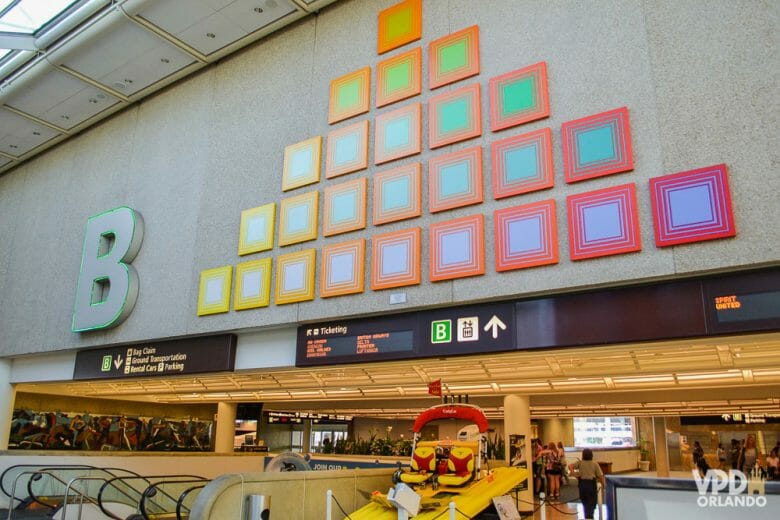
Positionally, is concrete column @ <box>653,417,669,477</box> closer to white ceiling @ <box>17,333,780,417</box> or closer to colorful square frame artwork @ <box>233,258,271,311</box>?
white ceiling @ <box>17,333,780,417</box>

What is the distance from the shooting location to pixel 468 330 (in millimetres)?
7730

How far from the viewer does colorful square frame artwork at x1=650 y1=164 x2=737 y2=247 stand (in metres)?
6.12

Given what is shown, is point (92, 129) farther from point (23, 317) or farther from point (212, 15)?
point (212, 15)

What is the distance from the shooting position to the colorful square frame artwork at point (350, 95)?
982cm

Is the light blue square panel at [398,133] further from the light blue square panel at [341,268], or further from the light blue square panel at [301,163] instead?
the light blue square panel at [341,268]

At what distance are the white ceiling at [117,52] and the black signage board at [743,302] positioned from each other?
26.8ft

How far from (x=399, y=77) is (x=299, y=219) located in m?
2.77

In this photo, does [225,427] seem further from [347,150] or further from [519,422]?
[347,150]

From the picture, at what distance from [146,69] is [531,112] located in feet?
29.7

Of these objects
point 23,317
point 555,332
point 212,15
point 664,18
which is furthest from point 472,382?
point 23,317

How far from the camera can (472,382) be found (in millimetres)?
10648

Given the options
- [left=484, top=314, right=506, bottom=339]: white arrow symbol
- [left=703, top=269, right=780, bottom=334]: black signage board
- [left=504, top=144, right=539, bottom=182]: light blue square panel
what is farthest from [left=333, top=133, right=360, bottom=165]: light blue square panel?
[left=703, top=269, right=780, bottom=334]: black signage board

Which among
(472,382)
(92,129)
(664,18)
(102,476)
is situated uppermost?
(92,129)

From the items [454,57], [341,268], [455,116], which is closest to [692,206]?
[455,116]
